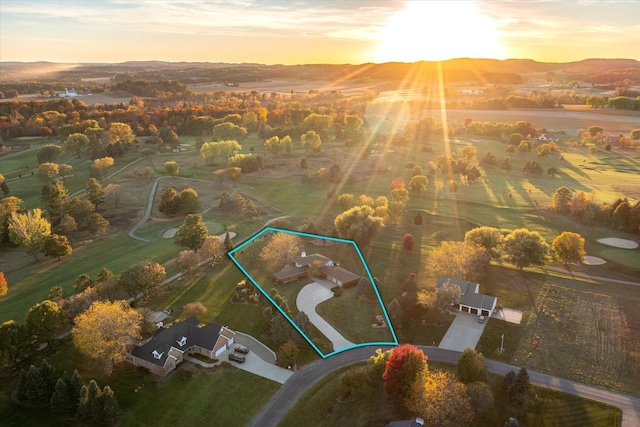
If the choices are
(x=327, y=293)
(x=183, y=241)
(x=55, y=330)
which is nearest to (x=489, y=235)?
(x=327, y=293)

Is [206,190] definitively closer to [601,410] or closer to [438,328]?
[438,328]

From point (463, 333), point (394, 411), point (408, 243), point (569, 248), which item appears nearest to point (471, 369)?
point (394, 411)

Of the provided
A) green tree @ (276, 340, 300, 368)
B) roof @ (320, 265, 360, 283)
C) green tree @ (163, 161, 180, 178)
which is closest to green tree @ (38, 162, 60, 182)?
green tree @ (163, 161, 180, 178)

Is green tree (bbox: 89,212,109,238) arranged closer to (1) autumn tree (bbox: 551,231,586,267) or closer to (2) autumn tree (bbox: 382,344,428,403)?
(2) autumn tree (bbox: 382,344,428,403)

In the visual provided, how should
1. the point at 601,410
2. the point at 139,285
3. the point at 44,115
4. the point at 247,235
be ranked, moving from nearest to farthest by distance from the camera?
the point at 601,410, the point at 139,285, the point at 247,235, the point at 44,115

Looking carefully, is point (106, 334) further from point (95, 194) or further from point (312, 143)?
point (312, 143)

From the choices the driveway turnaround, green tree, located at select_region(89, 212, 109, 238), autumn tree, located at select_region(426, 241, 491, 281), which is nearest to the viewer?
the driveway turnaround
